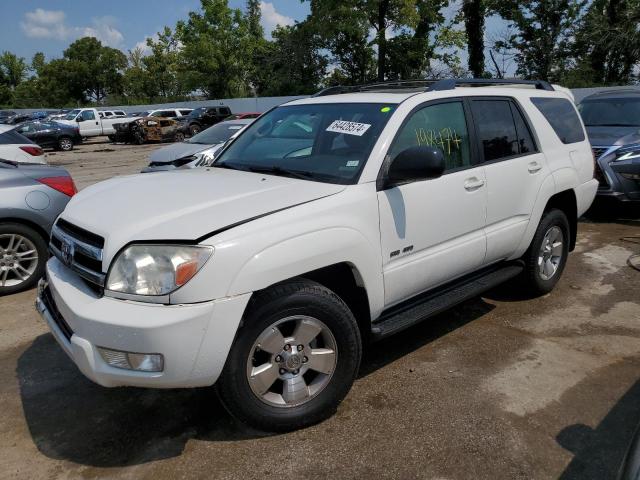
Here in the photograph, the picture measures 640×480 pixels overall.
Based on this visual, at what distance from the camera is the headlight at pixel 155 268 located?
2.43m

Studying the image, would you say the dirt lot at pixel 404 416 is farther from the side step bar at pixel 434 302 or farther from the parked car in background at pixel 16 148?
the parked car in background at pixel 16 148

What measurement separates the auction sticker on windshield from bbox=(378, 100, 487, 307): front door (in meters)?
0.22

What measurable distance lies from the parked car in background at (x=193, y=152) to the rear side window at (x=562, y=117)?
5.44 metres

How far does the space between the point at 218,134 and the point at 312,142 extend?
7.32 metres

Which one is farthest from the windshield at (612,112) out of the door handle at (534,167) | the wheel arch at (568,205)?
the door handle at (534,167)

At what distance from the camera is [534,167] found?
168 inches

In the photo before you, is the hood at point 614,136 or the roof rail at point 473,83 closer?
the roof rail at point 473,83

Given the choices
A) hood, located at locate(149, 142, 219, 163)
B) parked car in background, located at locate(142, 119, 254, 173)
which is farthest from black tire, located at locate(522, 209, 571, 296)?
hood, located at locate(149, 142, 219, 163)

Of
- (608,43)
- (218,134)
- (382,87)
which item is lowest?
(218,134)

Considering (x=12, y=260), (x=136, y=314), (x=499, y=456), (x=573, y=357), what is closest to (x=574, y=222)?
(x=573, y=357)

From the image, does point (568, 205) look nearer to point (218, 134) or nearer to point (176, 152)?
point (176, 152)

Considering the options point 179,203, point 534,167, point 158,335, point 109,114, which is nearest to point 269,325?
point 158,335

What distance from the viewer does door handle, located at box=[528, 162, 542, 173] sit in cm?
423

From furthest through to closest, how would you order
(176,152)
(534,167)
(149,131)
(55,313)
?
(149,131) < (176,152) < (534,167) < (55,313)
